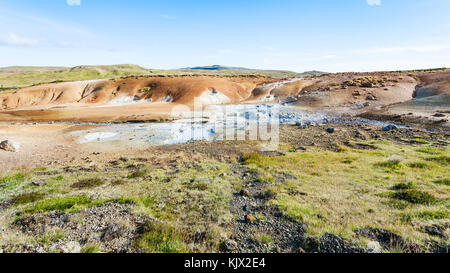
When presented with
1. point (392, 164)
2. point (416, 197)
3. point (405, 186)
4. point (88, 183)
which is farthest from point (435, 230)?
point (88, 183)

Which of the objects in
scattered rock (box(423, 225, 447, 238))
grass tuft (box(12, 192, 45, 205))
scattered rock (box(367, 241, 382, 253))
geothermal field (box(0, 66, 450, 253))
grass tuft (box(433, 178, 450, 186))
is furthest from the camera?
grass tuft (box(433, 178, 450, 186))

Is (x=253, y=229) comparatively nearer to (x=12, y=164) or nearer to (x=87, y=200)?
(x=87, y=200)

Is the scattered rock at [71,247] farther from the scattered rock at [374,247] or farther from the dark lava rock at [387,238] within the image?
the dark lava rock at [387,238]

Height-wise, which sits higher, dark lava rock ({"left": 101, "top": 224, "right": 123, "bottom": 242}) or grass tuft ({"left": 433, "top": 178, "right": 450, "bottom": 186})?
grass tuft ({"left": 433, "top": 178, "right": 450, "bottom": 186})

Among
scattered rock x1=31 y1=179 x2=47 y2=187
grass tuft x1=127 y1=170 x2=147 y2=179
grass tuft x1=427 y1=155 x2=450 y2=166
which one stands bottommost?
scattered rock x1=31 y1=179 x2=47 y2=187

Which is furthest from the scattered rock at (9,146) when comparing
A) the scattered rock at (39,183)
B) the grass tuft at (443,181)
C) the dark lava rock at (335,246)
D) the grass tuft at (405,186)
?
the grass tuft at (443,181)

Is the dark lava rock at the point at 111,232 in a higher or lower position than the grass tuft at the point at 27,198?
higher

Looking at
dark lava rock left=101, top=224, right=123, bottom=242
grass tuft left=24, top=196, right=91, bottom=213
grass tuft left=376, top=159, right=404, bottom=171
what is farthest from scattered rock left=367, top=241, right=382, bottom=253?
grass tuft left=24, top=196, right=91, bottom=213

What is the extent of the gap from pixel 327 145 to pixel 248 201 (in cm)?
1511

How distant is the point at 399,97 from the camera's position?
138 feet

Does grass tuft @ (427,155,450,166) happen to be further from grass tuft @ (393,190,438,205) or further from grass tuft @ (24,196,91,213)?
grass tuft @ (24,196,91,213)

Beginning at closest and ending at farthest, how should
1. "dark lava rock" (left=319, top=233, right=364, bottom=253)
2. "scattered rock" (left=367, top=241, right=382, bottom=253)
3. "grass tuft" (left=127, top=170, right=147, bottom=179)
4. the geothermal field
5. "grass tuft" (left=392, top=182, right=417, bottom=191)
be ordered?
"scattered rock" (left=367, top=241, right=382, bottom=253)
"dark lava rock" (left=319, top=233, right=364, bottom=253)
the geothermal field
"grass tuft" (left=392, top=182, right=417, bottom=191)
"grass tuft" (left=127, top=170, right=147, bottom=179)
